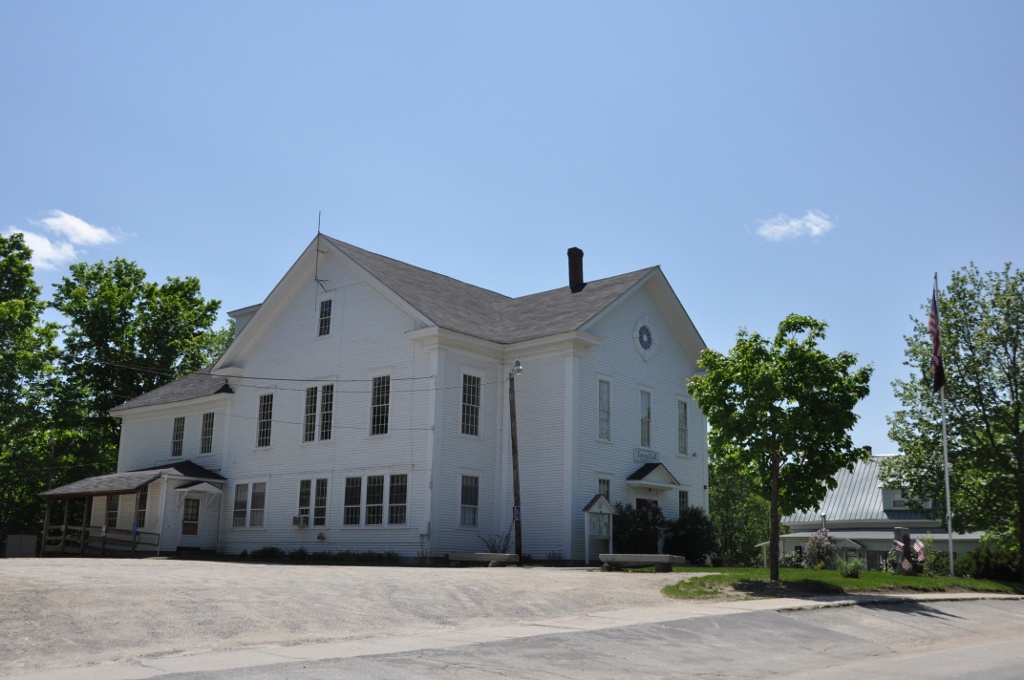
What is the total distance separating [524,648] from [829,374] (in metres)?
11.6

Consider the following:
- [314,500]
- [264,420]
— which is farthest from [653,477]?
[264,420]

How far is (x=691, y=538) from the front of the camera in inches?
1227

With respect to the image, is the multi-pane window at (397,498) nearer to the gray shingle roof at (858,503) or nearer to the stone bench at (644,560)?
the stone bench at (644,560)

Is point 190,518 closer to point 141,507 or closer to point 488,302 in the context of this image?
point 141,507

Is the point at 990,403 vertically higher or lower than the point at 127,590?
higher

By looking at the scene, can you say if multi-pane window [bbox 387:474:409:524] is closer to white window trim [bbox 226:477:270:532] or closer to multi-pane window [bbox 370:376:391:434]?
multi-pane window [bbox 370:376:391:434]

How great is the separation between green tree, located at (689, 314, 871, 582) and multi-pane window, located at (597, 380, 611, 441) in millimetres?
9354

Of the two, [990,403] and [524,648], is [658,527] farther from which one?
[524,648]

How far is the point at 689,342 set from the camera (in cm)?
3594

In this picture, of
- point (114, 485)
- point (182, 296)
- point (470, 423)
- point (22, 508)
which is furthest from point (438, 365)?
point (22, 508)

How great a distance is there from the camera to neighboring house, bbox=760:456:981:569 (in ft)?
176

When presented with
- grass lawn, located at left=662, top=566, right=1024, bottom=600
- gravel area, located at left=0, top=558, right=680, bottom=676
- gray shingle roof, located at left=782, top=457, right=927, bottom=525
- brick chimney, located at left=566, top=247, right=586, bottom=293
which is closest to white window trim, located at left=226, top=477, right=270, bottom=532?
brick chimney, located at left=566, top=247, right=586, bottom=293

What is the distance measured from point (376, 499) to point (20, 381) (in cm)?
2732

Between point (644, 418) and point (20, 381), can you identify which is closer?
point (644, 418)
